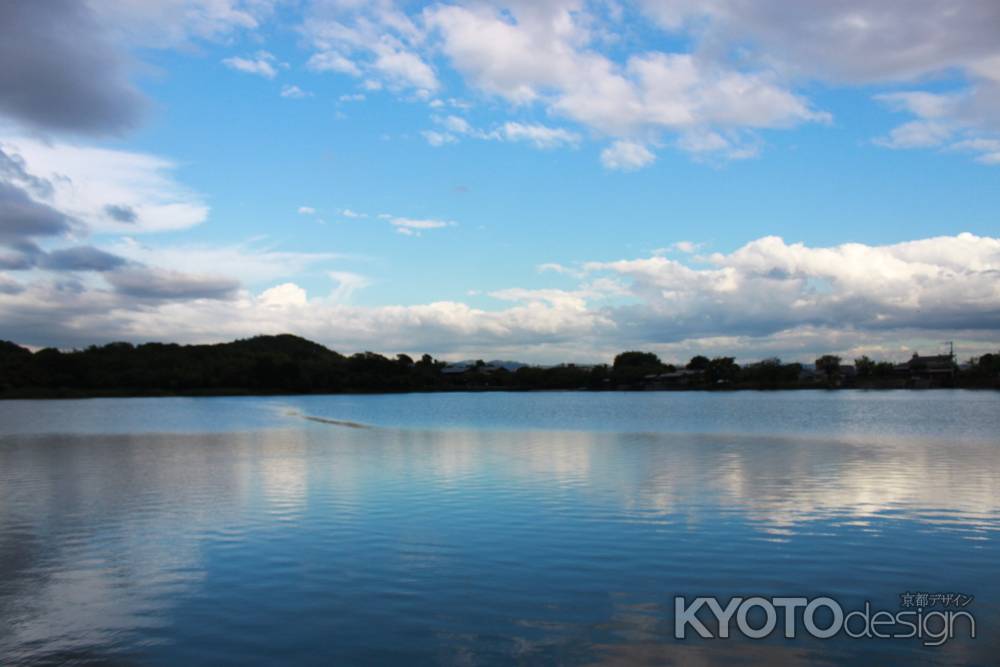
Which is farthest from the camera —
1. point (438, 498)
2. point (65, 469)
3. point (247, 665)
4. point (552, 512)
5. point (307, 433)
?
point (307, 433)

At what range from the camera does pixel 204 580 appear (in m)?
12.3

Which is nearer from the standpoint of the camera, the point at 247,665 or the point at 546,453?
the point at 247,665

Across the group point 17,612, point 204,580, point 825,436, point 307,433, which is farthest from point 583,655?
point 307,433

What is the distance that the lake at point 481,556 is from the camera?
9.21 m

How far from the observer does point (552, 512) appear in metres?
18.0

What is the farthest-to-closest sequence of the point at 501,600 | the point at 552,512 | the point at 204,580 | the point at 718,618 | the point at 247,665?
the point at 552,512 → the point at 204,580 → the point at 501,600 → the point at 718,618 → the point at 247,665

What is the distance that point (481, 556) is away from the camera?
539 inches

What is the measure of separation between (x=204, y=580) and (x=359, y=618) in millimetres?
3786

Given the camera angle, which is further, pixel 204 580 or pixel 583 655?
pixel 204 580

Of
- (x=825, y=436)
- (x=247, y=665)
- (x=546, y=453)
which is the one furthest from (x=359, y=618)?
(x=825, y=436)

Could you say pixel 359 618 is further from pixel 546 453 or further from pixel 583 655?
pixel 546 453

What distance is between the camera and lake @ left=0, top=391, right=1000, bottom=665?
9.21m

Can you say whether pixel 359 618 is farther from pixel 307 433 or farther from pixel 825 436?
pixel 307 433

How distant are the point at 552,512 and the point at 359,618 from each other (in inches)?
336
